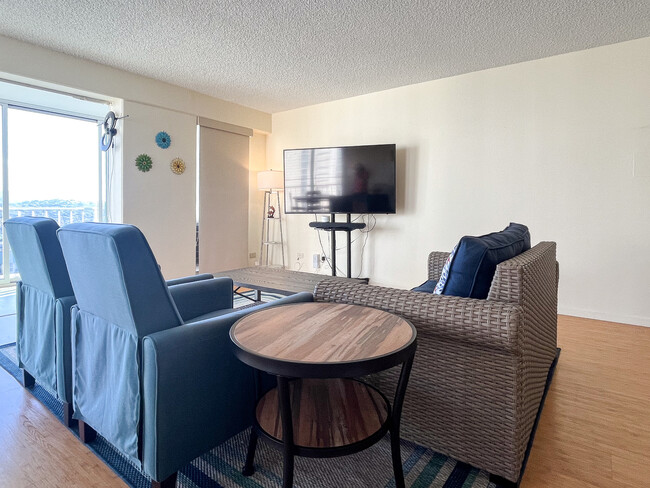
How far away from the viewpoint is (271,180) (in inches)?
202

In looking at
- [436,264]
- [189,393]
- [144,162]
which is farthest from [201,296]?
[144,162]

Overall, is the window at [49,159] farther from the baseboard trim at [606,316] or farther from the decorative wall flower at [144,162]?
the baseboard trim at [606,316]

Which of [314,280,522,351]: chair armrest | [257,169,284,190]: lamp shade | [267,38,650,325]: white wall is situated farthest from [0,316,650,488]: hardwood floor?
[257,169,284,190]: lamp shade

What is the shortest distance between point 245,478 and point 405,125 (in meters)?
3.93

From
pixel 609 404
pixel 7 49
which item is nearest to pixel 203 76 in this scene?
pixel 7 49

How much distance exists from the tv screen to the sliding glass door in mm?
2548

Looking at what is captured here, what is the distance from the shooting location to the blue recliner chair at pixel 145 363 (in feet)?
3.98

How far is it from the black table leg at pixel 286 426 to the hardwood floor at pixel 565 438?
0.69 m

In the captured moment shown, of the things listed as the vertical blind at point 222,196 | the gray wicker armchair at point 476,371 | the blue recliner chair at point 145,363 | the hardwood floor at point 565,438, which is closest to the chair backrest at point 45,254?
the blue recliner chair at point 145,363

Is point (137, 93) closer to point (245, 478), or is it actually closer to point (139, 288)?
point (139, 288)

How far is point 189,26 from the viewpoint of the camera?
9.73ft

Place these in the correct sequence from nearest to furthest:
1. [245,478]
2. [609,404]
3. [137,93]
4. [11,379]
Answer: [245,478], [609,404], [11,379], [137,93]

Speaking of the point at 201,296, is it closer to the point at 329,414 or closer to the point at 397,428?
the point at 329,414

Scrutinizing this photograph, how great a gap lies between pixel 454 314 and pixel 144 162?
3.88 m
